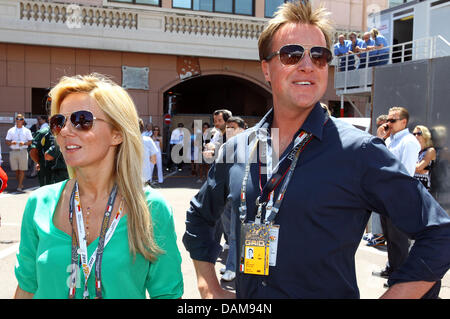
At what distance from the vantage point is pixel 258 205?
1747 mm

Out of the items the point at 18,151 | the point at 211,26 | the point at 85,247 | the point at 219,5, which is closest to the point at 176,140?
the point at 211,26

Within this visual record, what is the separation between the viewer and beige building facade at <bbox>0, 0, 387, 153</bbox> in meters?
18.0

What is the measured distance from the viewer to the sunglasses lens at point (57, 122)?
82.1 inches

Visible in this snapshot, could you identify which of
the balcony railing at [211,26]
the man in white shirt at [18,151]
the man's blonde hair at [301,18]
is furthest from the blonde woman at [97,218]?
the balcony railing at [211,26]

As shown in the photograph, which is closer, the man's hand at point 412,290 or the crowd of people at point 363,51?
the man's hand at point 412,290

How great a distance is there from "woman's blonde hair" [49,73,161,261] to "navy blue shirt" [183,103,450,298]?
0.51 meters

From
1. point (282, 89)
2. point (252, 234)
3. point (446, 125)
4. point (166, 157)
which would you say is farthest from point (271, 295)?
point (166, 157)

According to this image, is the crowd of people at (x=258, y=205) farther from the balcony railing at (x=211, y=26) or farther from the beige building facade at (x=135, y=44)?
the balcony railing at (x=211, y=26)

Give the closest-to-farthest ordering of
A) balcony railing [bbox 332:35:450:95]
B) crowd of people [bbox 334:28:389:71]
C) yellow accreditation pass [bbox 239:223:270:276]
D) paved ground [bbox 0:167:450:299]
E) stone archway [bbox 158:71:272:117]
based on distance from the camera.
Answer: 1. yellow accreditation pass [bbox 239:223:270:276]
2. paved ground [bbox 0:167:450:299]
3. balcony railing [bbox 332:35:450:95]
4. crowd of people [bbox 334:28:389:71]
5. stone archway [bbox 158:71:272:117]

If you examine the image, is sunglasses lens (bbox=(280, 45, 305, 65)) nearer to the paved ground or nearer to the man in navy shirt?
the man in navy shirt

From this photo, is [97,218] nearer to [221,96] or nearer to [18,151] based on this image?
[18,151]

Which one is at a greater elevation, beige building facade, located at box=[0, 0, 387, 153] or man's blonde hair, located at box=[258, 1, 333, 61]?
beige building facade, located at box=[0, 0, 387, 153]

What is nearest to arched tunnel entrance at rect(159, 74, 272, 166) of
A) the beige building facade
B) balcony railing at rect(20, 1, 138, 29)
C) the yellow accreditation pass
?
the beige building facade

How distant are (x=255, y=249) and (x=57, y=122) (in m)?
1.09
